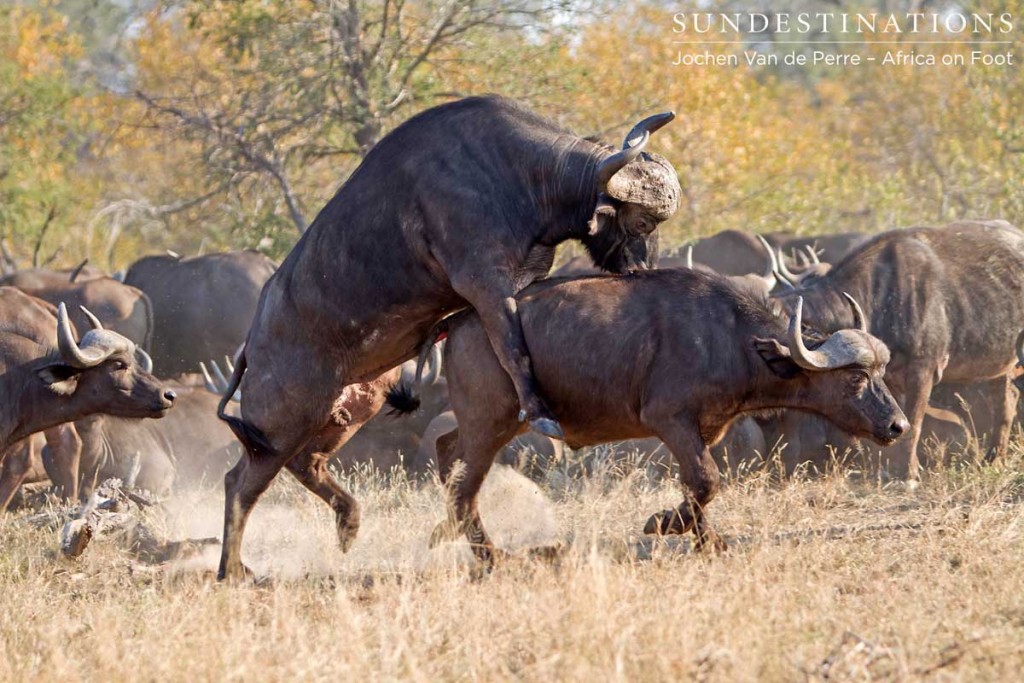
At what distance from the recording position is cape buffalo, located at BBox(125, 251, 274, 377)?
1523 cm

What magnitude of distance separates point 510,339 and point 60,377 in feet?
10.4

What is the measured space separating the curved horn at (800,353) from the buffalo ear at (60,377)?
428cm

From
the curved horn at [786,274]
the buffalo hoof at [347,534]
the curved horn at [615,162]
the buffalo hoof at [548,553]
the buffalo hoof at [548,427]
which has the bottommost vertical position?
the curved horn at [786,274]

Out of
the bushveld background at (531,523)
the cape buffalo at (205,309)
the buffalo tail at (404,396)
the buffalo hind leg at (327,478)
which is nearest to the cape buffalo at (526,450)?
the bushveld background at (531,523)

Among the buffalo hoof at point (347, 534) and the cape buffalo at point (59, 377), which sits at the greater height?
the cape buffalo at point (59, 377)

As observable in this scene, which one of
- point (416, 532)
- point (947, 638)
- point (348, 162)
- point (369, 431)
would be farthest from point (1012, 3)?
point (947, 638)

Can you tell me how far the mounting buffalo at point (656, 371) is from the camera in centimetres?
731

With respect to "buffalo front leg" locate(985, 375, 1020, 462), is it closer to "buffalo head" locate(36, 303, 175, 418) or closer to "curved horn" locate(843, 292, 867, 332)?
"curved horn" locate(843, 292, 867, 332)

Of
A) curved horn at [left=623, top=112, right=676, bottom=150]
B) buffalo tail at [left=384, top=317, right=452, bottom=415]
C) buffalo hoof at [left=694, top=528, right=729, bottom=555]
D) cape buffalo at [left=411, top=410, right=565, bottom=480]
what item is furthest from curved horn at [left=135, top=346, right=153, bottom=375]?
buffalo hoof at [left=694, top=528, right=729, bottom=555]

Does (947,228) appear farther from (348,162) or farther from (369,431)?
(348,162)

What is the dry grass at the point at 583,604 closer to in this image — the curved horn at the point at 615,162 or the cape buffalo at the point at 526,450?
the cape buffalo at the point at 526,450

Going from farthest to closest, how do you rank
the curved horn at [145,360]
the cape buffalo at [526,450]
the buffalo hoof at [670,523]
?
the curved horn at [145,360] < the cape buffalo at [526,450] < the buffalo hoof at [670,523]

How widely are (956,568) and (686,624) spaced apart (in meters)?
1.81

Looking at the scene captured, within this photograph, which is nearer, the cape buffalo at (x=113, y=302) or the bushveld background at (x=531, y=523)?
the bushveld background at (x=531, y=523)
